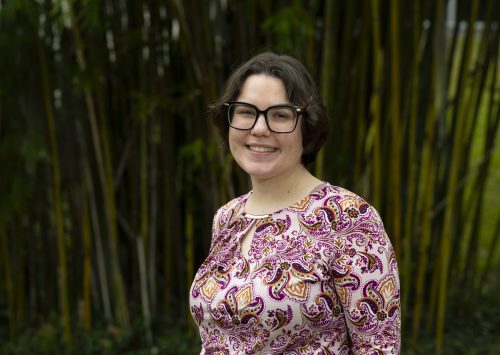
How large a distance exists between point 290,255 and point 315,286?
6cm

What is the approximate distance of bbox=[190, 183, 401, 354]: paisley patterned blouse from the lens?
1.15 m

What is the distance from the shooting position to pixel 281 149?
1.22 meters

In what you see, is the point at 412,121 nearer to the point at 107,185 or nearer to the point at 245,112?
the point at 107,185

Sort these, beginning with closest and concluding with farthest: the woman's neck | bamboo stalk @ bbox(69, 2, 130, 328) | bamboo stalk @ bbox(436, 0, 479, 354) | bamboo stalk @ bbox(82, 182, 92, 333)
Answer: the woman's neck, bamboo stalk @ bbox(436, 0, 479, 354), bamboo stalk @ bbox(69, 2, 130, 328), bamboo stalk @ bbox(82, 182, 92, 333)

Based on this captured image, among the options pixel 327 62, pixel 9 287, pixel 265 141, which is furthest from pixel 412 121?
pixel 9 287

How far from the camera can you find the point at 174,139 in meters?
3.12

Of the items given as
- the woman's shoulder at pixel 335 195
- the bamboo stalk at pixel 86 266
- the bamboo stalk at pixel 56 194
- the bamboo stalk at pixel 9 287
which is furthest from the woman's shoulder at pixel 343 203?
the bamboo stalk at pixel 9 287

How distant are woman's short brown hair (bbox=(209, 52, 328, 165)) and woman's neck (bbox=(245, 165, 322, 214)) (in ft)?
0.19

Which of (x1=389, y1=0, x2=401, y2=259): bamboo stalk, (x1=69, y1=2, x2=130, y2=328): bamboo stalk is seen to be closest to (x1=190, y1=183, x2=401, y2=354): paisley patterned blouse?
(x1=389, y1=0, x2=401, y2=259): bamboo stalk

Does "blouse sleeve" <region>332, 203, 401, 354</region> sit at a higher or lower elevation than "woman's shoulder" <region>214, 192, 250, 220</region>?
lower

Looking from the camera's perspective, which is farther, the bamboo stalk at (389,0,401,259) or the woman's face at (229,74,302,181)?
the bamboo stalk at (389,0,401,259)

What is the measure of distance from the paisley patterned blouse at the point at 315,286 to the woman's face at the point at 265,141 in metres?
0.07

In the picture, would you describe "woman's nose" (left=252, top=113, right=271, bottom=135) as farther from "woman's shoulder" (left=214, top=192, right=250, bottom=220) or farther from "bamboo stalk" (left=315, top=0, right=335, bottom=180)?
"bamboo stalk" (left=315, top=0, right=335, bottom=180)

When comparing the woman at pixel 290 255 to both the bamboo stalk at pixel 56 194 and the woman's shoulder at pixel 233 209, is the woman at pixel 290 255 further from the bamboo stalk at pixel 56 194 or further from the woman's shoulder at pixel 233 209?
the bamboo stalk at pixel 56 194
